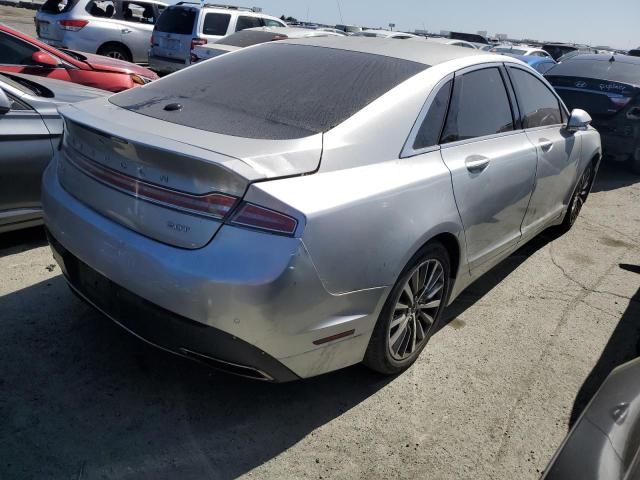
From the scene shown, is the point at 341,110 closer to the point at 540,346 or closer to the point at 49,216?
the point at 49,216

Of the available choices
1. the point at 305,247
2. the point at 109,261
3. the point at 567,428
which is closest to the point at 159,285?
the point at 109,261

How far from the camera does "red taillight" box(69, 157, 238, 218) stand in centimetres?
212

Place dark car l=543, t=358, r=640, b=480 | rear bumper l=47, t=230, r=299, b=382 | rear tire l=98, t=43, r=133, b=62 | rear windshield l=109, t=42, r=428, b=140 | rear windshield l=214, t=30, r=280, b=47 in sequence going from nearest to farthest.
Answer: dark car l=543, t=358, r=640, b=480
rear bumper l=47, t=230, r=299, b=382
rear windshield l=109, t=42, r=428, b=140
rear windshield l=214, t=30, r=280, b=47
rear tire l=98, t=43, r=133, b=62

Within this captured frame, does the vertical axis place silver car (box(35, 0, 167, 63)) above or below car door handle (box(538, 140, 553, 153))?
below

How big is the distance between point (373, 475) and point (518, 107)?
2.58m

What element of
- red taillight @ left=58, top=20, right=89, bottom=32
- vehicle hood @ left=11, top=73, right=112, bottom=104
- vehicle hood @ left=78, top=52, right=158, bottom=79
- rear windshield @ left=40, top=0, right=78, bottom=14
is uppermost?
vehicle hood @ left=11, top=73, right=112, bottom=104

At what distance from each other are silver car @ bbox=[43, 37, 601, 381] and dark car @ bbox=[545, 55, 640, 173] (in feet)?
16.0

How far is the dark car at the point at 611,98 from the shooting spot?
24.0 ft

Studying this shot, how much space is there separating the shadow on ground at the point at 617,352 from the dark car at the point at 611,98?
3.90 metres

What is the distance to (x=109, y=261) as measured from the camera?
7.63 ft

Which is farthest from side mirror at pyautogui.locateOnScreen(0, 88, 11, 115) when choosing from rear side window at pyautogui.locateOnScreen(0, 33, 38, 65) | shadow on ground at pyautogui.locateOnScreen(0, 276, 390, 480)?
rear side window at pyautogui.locateOnScreen(0, 33, 38, 65)

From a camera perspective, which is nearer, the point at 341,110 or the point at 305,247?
the point at 305,247

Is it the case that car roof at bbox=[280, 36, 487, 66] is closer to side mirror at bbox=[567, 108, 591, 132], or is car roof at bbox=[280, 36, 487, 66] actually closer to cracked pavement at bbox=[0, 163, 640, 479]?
side mirror at bbox=[567, 108, 591, 132]

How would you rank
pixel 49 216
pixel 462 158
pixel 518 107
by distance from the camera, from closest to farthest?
pixel 49 216
pixel 462 158
pixel 518 107
